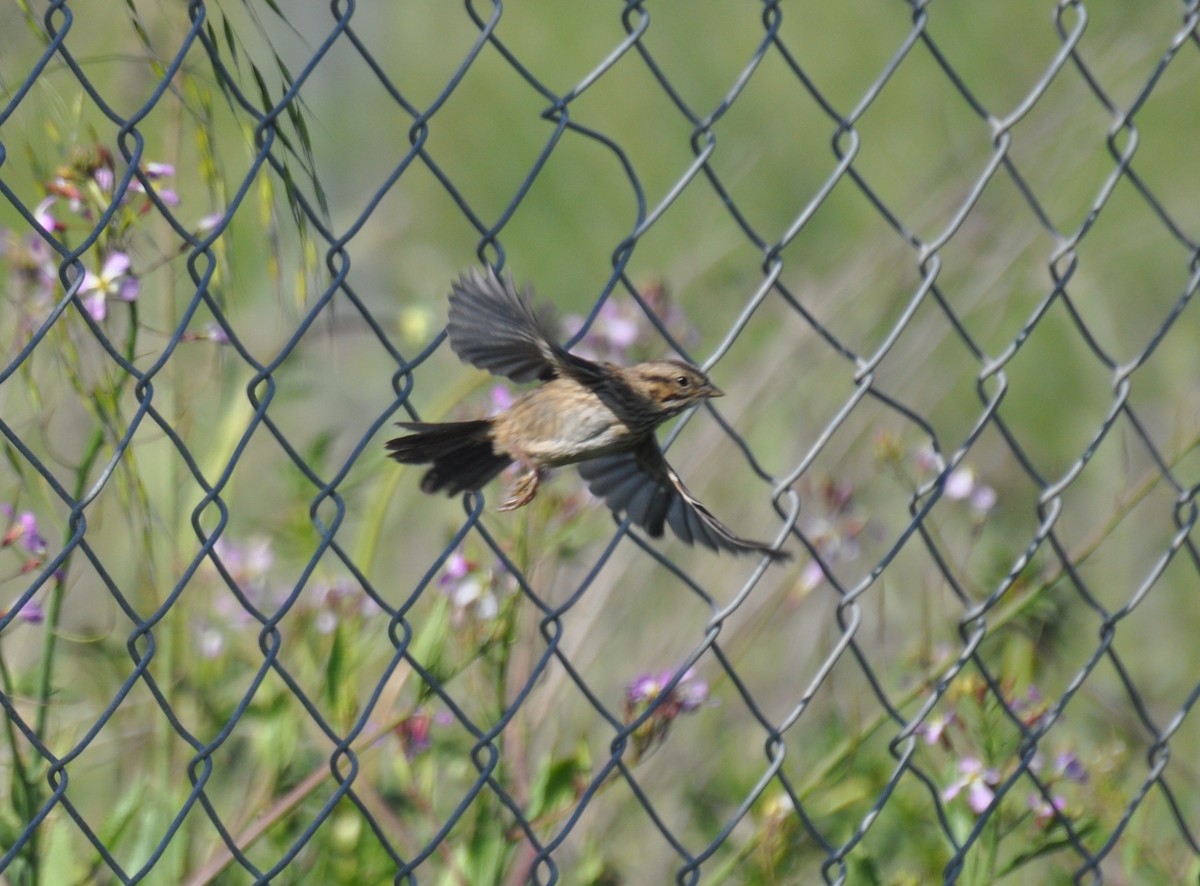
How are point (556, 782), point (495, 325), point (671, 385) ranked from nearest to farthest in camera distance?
point (495, 325)
point (671, 385)
point (556, 782)

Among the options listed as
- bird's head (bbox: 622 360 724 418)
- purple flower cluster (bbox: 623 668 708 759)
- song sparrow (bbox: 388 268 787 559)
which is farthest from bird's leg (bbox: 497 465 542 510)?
purple flower cluster (bbox: 623 668 708 759)

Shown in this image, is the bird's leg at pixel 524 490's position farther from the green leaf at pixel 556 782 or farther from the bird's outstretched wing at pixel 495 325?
the green leaf at pixel 556 782

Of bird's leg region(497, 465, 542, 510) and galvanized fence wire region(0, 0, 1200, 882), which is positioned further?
bird's leg region(497, 465, 542, 510)

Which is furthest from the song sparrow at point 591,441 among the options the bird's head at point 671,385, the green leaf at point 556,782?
the green leaf at point 556,782

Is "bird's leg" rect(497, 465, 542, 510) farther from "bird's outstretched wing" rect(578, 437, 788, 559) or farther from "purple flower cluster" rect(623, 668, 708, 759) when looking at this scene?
"purple flower cluster" rect(623, 668, 708, 759)

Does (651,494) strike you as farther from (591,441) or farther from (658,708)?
(658,708)

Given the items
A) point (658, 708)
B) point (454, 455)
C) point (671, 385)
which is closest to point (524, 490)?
point (454, 455)

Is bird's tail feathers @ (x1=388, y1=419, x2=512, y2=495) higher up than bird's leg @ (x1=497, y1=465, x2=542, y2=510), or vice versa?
bird's tail feathers @ (x1=388, y1=419, x2=512, y2=495)
